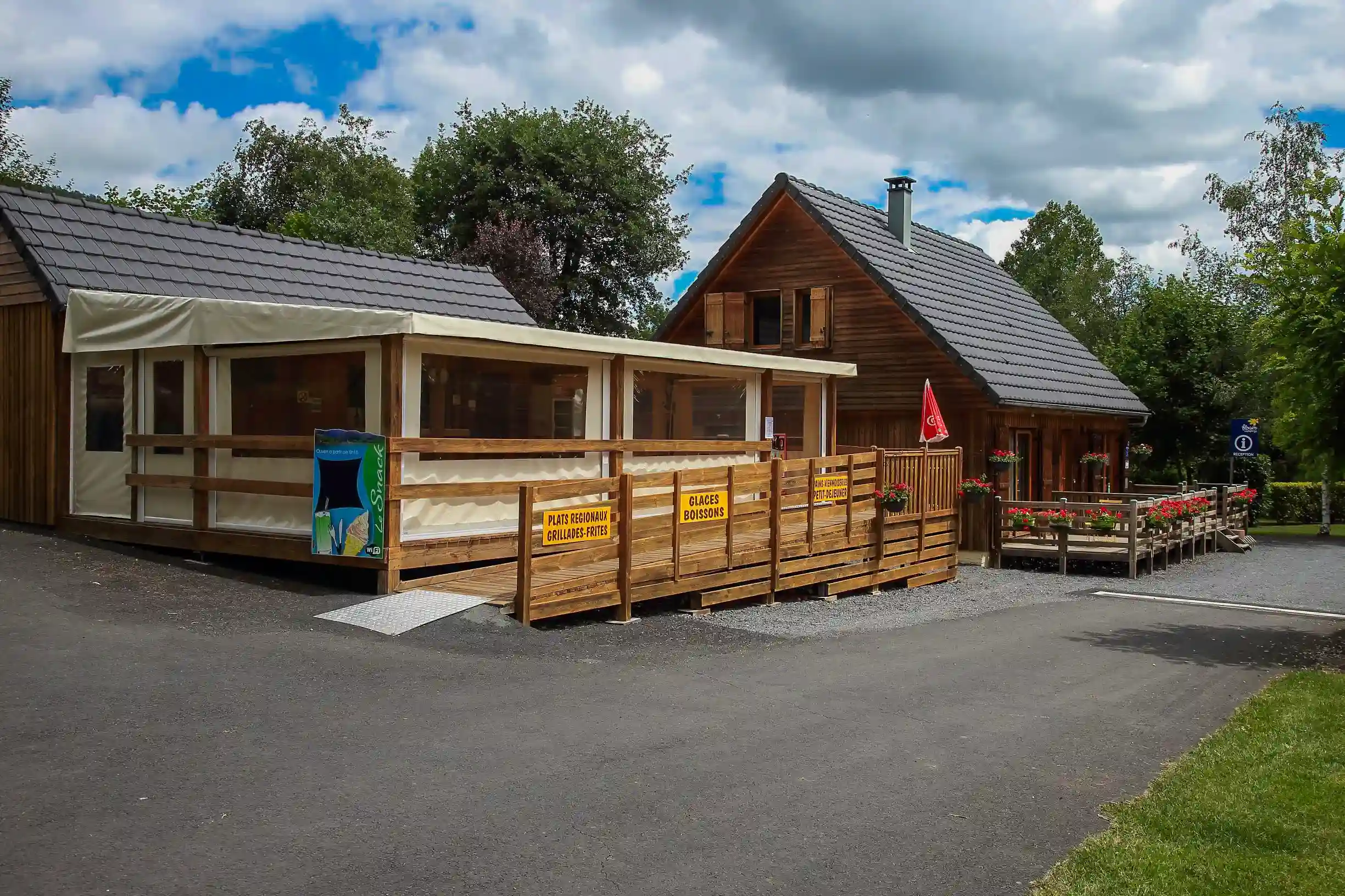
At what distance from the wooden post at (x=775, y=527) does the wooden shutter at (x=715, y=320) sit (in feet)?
37.2

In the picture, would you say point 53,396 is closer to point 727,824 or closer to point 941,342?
point 727,824

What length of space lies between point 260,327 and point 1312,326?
36.5ft

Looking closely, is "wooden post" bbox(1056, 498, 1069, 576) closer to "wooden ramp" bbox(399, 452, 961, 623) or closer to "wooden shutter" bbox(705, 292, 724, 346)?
"wooden ramp" bbox(399, 452, 961, 623)

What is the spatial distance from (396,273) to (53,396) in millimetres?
6487

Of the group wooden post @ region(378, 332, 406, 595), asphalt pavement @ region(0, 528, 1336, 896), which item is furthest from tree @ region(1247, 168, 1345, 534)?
wooden post @ region(378, 332, 406, 595)

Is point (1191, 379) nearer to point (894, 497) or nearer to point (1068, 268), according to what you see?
point (894, 497)

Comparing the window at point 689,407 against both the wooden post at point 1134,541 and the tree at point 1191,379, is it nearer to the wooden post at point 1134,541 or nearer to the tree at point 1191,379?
the wooden post at point 1134,541

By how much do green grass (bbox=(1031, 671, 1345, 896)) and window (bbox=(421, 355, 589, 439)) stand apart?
8.10 m

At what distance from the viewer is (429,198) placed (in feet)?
156

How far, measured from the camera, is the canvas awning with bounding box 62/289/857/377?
11.5m

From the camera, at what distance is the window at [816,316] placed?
2370cm

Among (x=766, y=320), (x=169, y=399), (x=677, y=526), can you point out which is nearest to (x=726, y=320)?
(x=766, y=320)

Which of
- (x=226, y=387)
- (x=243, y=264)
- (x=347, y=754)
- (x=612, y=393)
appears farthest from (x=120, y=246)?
(x=347, y=754)

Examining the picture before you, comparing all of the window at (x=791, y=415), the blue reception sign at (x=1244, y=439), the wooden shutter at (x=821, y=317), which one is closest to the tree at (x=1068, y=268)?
the blue reception sign at (x=1244, y=439)
